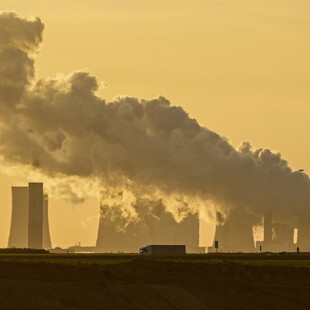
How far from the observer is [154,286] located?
117 meters

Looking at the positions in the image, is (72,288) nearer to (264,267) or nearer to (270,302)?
(270,302)

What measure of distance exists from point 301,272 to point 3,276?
128 feet

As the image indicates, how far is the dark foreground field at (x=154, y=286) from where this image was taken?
348ft

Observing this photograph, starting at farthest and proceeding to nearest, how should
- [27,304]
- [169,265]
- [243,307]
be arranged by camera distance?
[169,265]
[243,307]
[27,304]

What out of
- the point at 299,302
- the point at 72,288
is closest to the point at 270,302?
the point at 299,302

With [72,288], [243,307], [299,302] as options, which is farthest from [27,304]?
[299,302]

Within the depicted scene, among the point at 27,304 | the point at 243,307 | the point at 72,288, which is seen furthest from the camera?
the point at 243,307

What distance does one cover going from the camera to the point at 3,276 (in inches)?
4542

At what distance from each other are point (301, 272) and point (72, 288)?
36673mm

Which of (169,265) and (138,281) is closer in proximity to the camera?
(138,281)

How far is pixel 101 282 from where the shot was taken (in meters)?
113

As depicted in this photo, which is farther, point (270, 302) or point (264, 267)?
point (264, 267)

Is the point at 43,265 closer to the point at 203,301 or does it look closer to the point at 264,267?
the point at 203,301

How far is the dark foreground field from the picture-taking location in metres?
106
